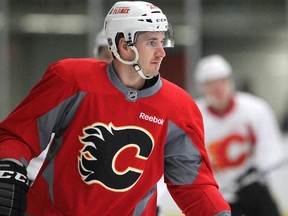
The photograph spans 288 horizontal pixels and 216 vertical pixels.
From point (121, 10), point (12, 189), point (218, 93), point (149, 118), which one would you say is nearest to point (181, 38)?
point (218, 93)

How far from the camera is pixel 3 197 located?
3.09 meters

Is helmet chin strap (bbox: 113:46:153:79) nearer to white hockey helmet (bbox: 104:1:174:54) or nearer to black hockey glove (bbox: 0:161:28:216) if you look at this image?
white hockey helmet (bbox: 104:1:174:54)

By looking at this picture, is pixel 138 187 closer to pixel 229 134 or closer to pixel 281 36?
pixel 229 134

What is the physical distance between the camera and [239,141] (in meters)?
6.12

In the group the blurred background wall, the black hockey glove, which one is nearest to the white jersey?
the blurred background wall

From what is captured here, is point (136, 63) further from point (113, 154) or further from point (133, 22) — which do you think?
point (113, 154)

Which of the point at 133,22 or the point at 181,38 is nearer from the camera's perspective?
the point at 133,22

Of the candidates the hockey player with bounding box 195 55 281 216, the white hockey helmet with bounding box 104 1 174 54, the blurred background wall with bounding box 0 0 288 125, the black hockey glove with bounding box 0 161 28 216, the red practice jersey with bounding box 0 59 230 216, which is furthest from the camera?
the blurred background wall with bounding box 0 0 288 125

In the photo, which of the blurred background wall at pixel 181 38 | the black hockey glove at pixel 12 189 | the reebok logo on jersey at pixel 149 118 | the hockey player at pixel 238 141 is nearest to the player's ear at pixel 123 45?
the reebok logo on jersey at pixel 149 118

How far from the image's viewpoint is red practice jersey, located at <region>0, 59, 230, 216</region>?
3238 millimetres

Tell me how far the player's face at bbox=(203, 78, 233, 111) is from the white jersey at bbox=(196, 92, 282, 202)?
2.4 inches

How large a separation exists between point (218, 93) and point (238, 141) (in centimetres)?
31

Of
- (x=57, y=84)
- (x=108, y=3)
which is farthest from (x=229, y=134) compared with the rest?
(x=57, y=84)

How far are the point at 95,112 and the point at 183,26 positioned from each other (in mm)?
5265
